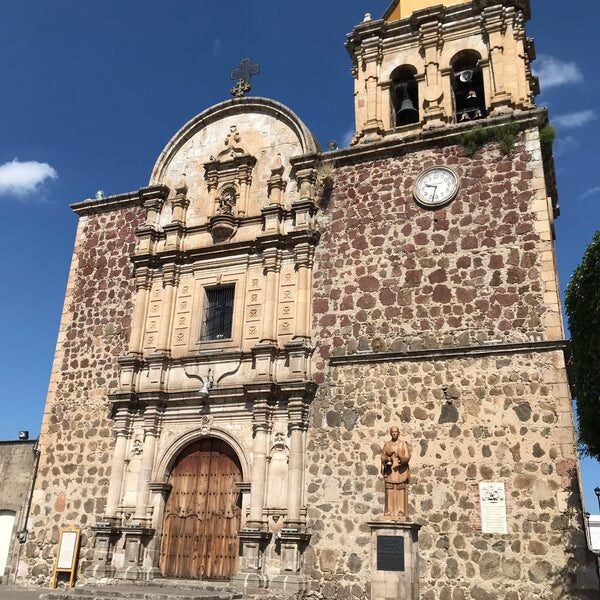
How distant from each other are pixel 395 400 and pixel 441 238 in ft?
10.3

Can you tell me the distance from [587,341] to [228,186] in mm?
8440

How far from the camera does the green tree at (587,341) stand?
31.2ft

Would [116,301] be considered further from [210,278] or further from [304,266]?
[304,266]

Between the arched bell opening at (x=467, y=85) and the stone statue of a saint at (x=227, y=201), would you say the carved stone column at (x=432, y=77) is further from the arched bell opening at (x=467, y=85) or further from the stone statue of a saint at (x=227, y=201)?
the stone statue of a saint at (x=227, y=201)

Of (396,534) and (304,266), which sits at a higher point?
(304,266)

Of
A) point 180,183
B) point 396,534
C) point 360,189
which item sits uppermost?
point 180,183

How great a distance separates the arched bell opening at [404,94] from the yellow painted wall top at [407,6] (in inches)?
62.6

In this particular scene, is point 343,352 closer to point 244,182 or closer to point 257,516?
point 257,516

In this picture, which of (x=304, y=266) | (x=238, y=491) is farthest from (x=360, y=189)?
(x=238, y=491)

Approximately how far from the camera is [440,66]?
15.1 metres

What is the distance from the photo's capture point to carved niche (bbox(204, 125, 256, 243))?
574 inches

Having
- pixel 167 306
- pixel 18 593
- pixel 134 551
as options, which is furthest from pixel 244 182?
pixel 18 593

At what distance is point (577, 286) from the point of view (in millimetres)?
10039

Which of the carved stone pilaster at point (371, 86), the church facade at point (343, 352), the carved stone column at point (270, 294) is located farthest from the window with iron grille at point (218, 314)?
the carved stone pilaster at point (371, 86)
